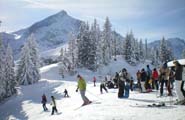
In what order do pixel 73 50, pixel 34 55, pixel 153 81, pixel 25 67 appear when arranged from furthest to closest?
pixel 73 50, pixel 34 55, pixel 25 67, pixel 153 81

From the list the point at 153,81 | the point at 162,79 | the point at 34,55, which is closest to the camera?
the point at 162,79

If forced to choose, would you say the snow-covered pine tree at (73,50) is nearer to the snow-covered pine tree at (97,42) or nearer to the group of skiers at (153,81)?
the snow-covered pine tree at (97,42)

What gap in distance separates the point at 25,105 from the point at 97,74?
4657 cm

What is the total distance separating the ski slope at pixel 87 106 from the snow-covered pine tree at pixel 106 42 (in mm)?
3204

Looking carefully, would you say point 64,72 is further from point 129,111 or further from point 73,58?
point 129,111

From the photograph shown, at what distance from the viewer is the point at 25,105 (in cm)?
5428

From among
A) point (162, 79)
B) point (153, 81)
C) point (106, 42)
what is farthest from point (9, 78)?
point (106, 42)

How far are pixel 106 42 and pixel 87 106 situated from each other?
91.7m

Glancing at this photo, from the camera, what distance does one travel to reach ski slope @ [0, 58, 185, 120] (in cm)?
1482

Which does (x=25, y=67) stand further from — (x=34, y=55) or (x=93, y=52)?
(x=93, y=52)

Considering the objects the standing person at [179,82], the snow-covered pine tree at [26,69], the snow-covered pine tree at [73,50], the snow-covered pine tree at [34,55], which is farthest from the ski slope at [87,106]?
the snow-covered pine tree at [73,50]

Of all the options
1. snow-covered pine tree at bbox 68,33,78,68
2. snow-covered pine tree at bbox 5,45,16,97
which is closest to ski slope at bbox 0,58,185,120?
snow-covered pine tree at bbox 5,45,16,97

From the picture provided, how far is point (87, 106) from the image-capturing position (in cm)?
2019

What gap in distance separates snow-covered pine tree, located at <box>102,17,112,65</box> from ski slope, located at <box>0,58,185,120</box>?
3.20 metres
